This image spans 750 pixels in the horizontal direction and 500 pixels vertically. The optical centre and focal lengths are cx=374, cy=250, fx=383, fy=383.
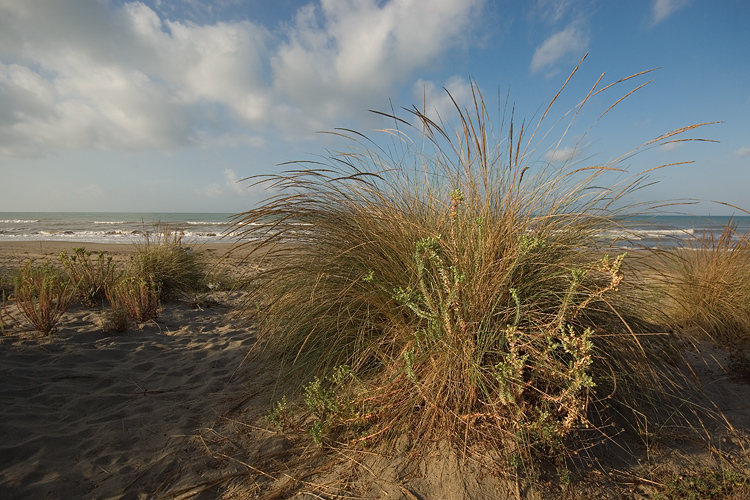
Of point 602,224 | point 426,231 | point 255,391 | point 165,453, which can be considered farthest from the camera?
point 255,391

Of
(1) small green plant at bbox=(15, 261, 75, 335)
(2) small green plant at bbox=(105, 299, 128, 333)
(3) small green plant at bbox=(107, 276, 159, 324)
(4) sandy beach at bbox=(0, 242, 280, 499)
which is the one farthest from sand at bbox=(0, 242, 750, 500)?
(3) small green plant at bbox=(107, 276, 159, 324)

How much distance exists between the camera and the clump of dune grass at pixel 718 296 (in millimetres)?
3709

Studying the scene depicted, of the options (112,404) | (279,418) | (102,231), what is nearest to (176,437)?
(279,418)

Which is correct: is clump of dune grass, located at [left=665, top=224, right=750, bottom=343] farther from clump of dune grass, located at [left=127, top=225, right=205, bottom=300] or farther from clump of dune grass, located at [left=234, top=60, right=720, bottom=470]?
clump of dune grass, located at [left=127, top=225, right=205, bottom=300]

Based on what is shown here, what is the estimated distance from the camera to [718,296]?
151 inches

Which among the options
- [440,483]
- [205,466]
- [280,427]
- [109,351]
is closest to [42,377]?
[109,351]

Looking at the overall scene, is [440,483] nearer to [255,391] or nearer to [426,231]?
[426,231]

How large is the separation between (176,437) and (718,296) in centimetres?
492

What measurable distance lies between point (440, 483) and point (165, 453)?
152 cm

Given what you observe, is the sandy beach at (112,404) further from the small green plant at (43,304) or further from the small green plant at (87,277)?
the small green plant at (87,277)

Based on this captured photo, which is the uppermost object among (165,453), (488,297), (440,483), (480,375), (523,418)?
(488,297)

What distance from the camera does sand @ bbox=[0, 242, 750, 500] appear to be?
1778 millimetres

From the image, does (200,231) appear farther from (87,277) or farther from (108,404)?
(108,404)

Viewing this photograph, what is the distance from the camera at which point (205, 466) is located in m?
2.00
